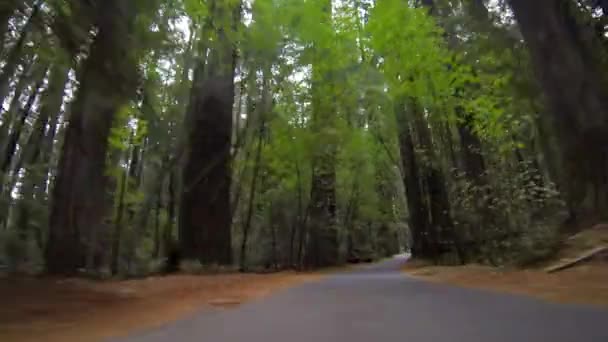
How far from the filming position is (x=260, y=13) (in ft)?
35.7

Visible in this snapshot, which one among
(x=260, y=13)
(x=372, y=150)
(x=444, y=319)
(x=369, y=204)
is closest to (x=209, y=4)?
(x=260, y=13)

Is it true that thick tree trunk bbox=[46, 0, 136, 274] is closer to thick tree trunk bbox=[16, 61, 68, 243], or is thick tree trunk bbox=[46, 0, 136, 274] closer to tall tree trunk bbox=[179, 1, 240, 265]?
tall tree trunk bbox=[179, 1, 240, 265]

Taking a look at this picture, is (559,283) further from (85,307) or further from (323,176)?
(323,176)

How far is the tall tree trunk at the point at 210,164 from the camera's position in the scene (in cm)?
1020

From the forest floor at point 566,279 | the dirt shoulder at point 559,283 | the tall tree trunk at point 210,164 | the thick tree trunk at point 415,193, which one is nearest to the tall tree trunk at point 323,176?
the thick tree trunk at point 415,193

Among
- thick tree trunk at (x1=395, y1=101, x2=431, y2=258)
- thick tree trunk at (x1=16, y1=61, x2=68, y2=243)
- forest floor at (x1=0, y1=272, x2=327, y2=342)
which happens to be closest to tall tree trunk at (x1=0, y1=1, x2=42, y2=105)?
forest floor at (x1=0, y1=272, x2=327, y2=342)

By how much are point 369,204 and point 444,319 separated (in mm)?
21320

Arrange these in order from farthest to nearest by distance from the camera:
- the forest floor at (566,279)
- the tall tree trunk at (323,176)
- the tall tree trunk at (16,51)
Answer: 1. the tall tree trunk at (323,176)
2. the tall tree trunk at (16,51)
3. the forest floor at (566,279)

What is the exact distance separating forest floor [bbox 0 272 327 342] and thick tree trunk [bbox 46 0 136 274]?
0.54 m

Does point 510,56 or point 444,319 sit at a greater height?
point 510,56

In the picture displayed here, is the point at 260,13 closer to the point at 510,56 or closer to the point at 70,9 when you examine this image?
the point at 510,56

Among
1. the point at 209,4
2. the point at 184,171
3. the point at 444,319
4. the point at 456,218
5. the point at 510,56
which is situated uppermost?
the point at 209,4

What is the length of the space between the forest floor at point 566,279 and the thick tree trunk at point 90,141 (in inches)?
195

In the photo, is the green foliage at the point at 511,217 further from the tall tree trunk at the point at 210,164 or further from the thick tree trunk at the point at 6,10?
the thick tree trunk at the point at 6,10
